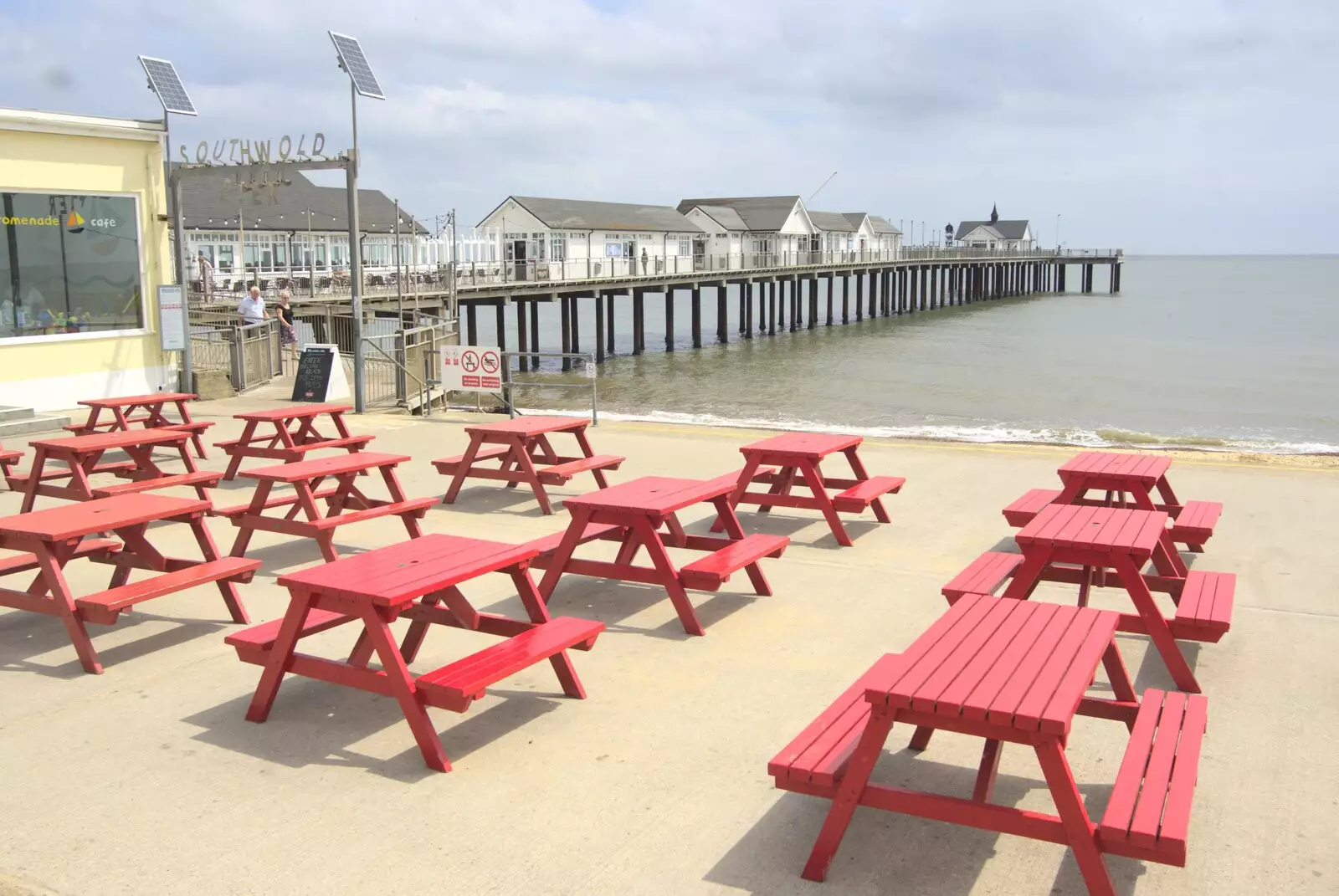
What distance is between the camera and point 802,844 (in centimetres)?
371

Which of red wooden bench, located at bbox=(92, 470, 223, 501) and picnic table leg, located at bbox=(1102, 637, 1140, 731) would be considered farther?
→ red wooden bench, located at bbox=(92, 470, 223, 501)

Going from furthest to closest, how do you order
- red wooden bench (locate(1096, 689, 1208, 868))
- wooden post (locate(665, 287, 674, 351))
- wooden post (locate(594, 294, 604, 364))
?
wooden post (locate(665, 287, 674, 351))
wooden post (locate(594, 294, 604, 364))
red wooden bench (locate(1096, 689, 1208, 868))

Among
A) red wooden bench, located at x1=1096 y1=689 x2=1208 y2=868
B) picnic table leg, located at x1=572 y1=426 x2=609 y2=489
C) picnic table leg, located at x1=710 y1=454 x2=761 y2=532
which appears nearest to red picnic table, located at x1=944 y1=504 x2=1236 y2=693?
red wooden bench, located at x1=1096 y1=689 x2=1208 y2=868

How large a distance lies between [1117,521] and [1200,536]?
1624 millimetres

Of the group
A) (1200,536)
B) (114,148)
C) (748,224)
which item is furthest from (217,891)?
(748,224)

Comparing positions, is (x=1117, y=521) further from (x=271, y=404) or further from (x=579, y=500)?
(x=271, y=404)

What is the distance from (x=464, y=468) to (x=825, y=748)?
582 cm

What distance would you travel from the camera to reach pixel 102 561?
6160 millimetres

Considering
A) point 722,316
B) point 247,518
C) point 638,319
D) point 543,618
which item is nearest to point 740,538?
point 543,618

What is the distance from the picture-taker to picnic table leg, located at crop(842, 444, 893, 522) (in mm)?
8445

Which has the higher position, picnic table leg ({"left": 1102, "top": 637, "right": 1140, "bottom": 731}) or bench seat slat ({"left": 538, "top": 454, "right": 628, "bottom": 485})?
bench seat slat ({"left": 538, "top": 454, "right": 628, "bottom": 485})

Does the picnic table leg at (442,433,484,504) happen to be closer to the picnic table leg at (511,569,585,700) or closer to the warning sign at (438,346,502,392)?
the picnic table leg at (511,569,585,700)

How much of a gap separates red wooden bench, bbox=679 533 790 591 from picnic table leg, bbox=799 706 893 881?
2278 mm

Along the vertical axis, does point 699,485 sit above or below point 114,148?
below
